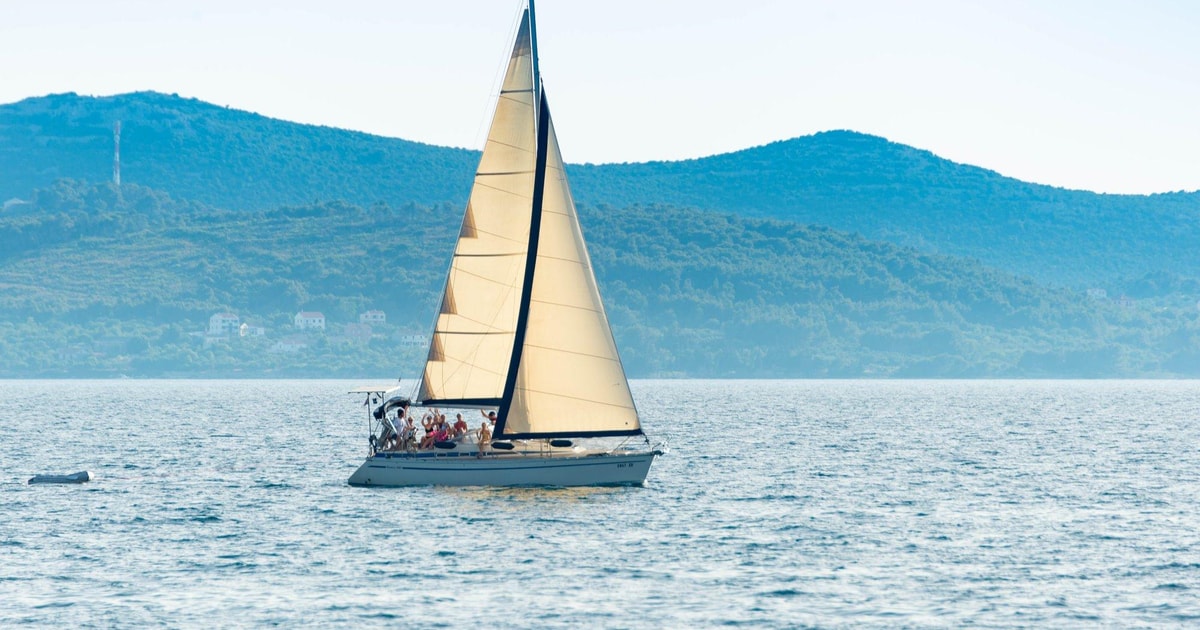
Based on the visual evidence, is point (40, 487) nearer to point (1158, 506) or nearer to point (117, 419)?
point (1158, 506)

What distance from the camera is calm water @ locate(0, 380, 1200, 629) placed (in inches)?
1323

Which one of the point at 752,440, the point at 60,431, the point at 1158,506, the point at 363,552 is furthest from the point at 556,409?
the point at 60,431

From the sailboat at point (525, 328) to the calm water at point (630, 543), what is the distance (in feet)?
5.00

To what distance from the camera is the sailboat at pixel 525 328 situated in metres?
48.2

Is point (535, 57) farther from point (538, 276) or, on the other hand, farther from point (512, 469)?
point (512, 469)

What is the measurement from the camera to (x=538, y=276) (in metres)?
48.2

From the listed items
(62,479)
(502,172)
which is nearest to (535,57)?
(502,172)

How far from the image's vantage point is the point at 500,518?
46375 millimetres

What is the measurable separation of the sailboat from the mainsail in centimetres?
3

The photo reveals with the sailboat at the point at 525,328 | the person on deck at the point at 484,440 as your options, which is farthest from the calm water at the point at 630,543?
the person on deck at the point at 484,440

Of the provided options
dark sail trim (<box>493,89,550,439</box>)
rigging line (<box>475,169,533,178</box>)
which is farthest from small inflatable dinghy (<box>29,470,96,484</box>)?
rigging line (<box>475,169,533,178</box>)

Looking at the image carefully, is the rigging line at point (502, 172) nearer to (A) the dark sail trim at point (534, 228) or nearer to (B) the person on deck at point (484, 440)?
(A) the dark sail trim at point (534, 228)

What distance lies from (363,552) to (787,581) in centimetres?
1090

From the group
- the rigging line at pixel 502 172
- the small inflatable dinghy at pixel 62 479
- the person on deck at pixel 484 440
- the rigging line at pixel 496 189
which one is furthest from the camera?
the small inflatable dinghy at pixel 62 479
